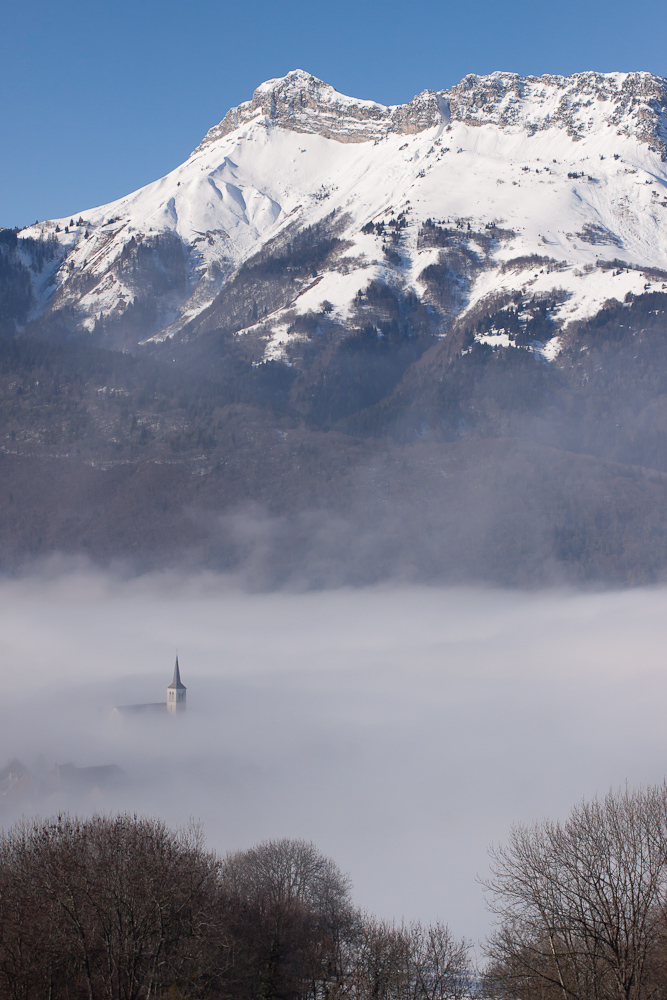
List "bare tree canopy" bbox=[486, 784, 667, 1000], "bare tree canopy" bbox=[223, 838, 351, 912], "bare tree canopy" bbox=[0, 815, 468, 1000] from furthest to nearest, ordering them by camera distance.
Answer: "bare tree canopy" bbox=[223, 838, 351, 912] → "bare tree canopy" bbox=[0, 815, 468, 1000] → "bare tree canopy" bbox=[486, 784, 667, 1000]

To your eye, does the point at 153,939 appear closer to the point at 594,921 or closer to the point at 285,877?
the point at 594,921

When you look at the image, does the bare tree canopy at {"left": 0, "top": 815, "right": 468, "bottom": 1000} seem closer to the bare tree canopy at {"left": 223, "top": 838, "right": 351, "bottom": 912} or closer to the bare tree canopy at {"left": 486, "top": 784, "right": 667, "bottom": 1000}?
the bare tree canopy at {"left": 223, "top": 838, "right": 351, "bottom": 912}

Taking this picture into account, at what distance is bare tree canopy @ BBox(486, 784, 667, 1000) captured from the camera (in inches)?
1827

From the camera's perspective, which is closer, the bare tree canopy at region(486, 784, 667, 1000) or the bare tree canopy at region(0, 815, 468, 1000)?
the bare tree canopy at region(486, 784, 667, 1000)

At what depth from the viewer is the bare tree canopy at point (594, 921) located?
46.4m

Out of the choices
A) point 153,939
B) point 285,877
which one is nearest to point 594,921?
point 153,939

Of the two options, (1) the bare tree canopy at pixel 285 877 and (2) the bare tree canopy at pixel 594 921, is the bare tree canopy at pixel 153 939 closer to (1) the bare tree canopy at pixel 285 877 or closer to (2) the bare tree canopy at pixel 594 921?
(1) the bare tree canopy at pixel 285 877

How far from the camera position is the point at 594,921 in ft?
156

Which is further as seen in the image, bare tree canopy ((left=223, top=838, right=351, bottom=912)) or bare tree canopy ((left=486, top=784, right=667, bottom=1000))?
bare tree canopy ((left=223, top=838, right=351, bottom=912))

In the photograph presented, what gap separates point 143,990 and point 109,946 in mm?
3523

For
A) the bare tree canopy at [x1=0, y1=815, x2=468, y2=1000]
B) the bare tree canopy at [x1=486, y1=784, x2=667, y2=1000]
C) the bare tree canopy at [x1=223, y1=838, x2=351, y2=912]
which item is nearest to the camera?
the bare tree canopy at [x1=486, y1=784, x2=667, y2=1000]

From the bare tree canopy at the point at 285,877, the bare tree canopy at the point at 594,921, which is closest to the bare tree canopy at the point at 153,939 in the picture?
the bare tree canopy at the point at 285,877

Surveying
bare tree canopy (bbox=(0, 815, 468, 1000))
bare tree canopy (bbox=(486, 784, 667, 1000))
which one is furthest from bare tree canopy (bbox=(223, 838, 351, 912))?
bare tree canopy (bbox=(486, 784, 667, 1000))

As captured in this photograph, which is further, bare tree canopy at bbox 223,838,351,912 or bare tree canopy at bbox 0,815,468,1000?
bare tree canopy at bbox 223,838,351,912
